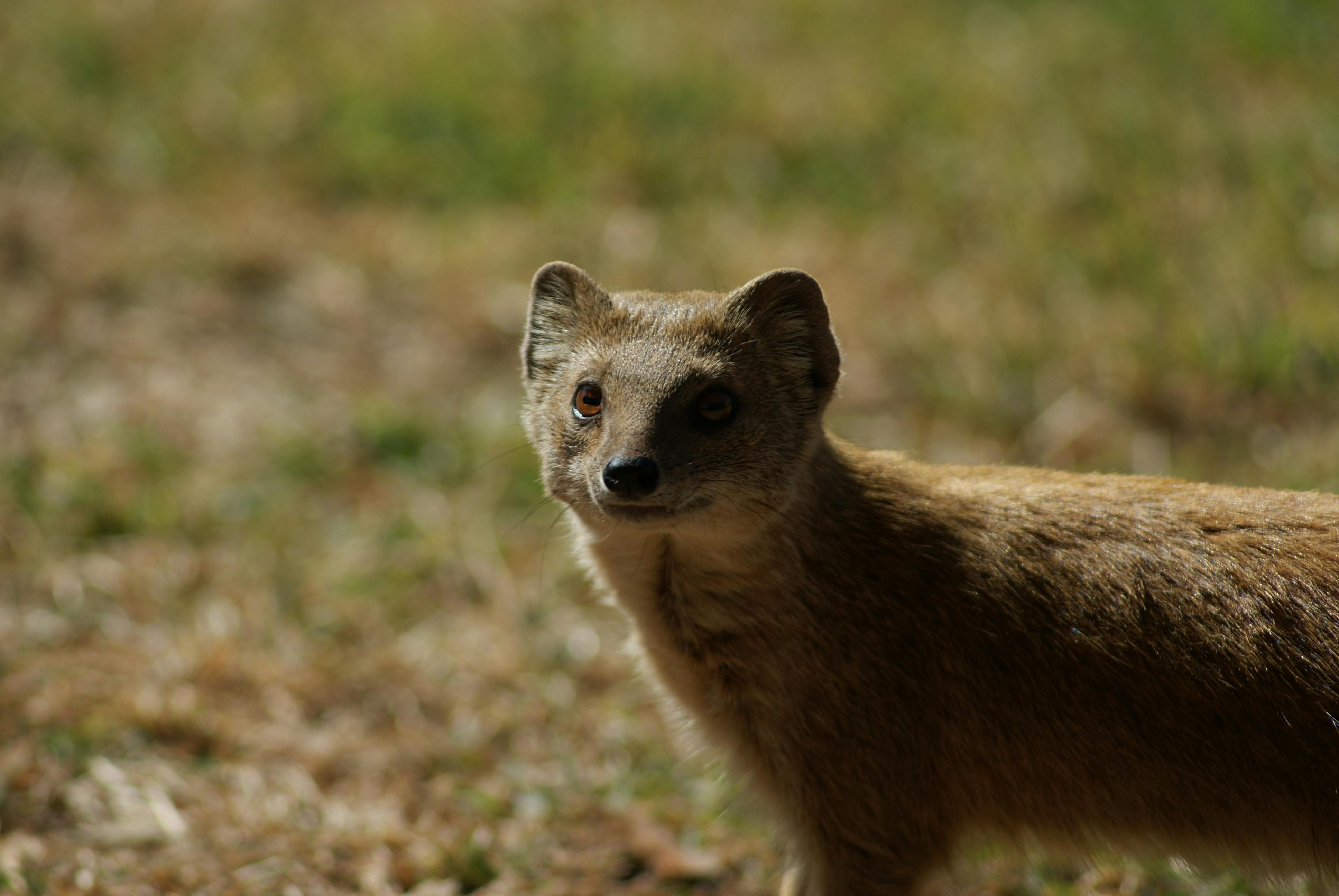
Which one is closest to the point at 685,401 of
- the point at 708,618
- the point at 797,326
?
the point at 797,326

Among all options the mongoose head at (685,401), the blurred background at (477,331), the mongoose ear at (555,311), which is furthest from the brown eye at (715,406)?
the blurred background at (477,331)

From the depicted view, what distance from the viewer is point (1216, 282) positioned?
679 centimetres

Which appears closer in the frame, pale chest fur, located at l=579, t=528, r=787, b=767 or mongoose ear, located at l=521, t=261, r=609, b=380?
pale chest fur, located at l=579, t=528, r=787, b=767

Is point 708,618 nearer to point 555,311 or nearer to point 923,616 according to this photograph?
point 923,616

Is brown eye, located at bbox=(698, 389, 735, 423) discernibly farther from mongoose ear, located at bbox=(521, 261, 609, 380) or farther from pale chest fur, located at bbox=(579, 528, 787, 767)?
mongoose ear, located at bbox=(521, 261, 609, 380)

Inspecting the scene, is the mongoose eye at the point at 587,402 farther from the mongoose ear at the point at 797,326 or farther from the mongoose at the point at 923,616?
the mongoose ear at the point at 797,326

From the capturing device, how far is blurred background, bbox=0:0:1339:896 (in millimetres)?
4559

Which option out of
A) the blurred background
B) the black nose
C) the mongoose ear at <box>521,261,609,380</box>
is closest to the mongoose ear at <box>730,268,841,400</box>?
the mongoose ear at <box>521,261,609,380</box>

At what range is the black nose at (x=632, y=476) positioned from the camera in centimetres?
324

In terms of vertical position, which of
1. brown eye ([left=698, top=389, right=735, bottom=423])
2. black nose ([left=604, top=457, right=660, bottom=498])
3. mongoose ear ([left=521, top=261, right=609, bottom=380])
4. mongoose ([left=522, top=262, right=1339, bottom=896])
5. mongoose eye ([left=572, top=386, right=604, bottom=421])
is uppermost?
mongoose ear ([left=521, top=261, right=609, bottom=380])

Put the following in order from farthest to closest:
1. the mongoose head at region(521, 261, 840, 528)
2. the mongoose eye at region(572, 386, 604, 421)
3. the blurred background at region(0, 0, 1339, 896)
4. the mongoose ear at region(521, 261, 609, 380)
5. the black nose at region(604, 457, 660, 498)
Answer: the blurred background at region(0, 0, 1339, 896) < the mongoose ear at region(521, 261, 609, 380) < the mongoose eye at region(572, 386, 604, 421) < the mongoose head at region(521, 261, 840, 528) < the black nose at region(604, 457, 660, 498)

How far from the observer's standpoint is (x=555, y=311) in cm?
395

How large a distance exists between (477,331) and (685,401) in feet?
14.4

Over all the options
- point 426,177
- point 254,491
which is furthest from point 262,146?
point 254,491
